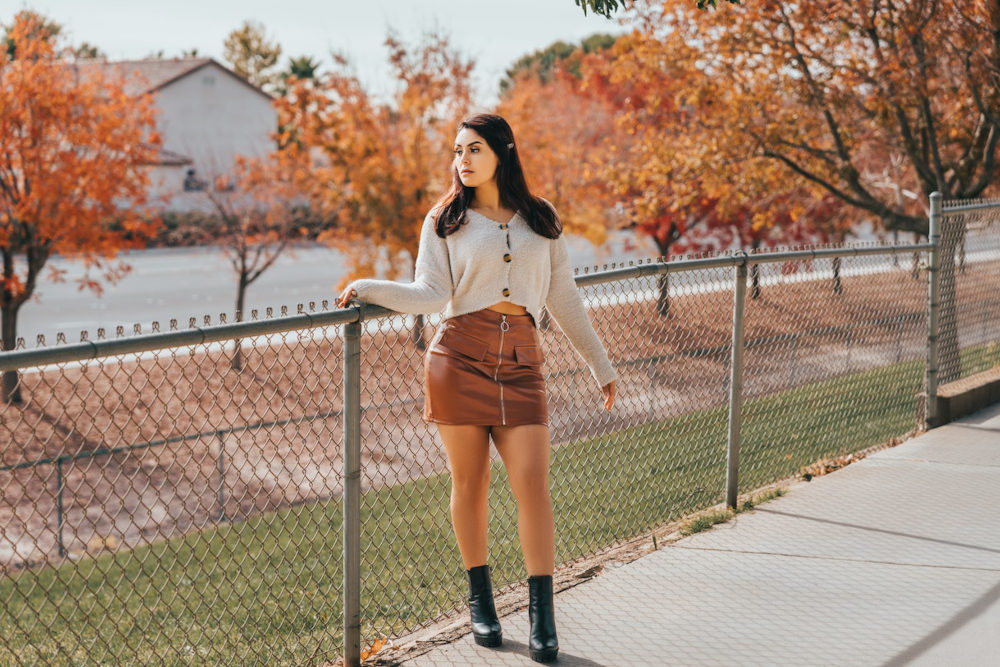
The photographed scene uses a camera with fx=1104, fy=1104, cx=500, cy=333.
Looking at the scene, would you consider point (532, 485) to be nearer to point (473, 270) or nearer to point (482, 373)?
point (482, 373)

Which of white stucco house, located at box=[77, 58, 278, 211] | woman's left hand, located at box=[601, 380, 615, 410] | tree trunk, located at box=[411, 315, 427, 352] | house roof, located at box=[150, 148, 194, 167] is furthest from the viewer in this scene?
white stucco house, located at box=[77, 58, 278, 211]

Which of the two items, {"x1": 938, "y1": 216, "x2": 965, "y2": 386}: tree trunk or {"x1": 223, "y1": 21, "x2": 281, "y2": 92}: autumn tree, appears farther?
{"x1": 223, "y1": 21, "x2": 281, "y2": 92}: autumn tree

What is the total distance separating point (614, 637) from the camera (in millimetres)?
3918

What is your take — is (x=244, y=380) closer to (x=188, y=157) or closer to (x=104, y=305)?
(x=104, y=305)

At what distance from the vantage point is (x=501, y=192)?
3734mm

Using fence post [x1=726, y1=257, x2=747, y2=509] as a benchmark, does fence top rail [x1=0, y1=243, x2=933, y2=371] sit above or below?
above

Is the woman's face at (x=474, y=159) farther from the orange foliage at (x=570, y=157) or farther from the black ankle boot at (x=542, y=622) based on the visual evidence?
the orange foliage at (x=570, y=157)

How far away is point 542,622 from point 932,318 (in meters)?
5.02

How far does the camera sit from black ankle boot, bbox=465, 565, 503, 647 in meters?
3.82

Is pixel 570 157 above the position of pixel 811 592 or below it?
above

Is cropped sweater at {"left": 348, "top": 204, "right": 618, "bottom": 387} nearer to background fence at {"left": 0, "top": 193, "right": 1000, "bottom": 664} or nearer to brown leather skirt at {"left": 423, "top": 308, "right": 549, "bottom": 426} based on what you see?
brown leather skirt at {"left": 423, "top": 308, "right": 549, "bottom": 426}

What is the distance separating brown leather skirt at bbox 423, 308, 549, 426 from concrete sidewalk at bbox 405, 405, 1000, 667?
83 cm

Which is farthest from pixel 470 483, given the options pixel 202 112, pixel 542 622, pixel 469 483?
pixel 202 112

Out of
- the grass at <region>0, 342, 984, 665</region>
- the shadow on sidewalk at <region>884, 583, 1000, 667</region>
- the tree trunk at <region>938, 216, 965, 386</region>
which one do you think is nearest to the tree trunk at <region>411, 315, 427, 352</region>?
the grass at <region>0, 342, 984, 665</region>
